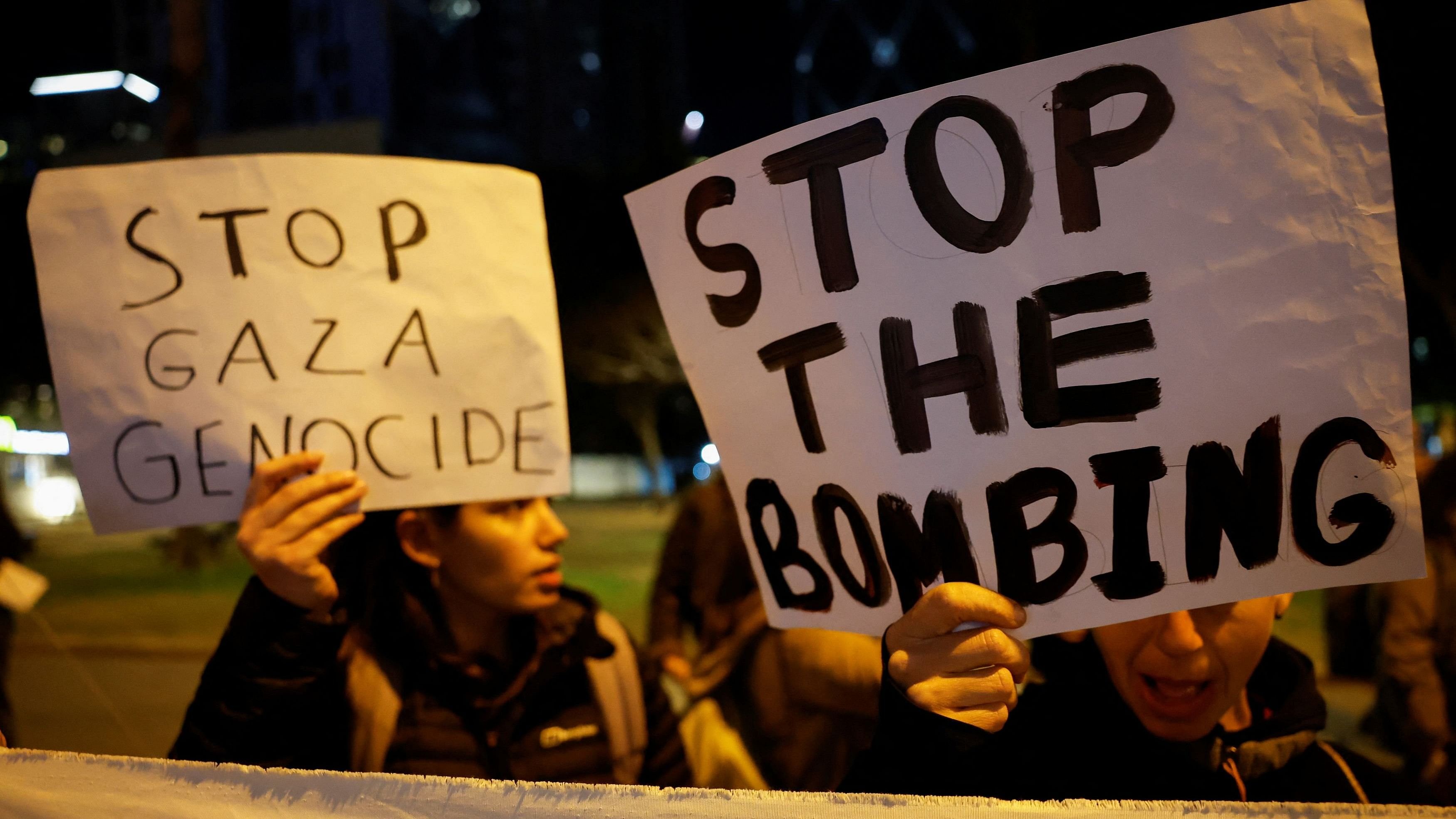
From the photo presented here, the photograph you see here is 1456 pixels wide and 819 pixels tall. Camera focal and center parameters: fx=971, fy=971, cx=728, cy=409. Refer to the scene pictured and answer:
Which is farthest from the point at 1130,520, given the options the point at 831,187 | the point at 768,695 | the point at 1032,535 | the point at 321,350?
the point at 768,695

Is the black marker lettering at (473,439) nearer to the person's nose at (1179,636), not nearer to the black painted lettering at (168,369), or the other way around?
the black painted lettering at (168,369)

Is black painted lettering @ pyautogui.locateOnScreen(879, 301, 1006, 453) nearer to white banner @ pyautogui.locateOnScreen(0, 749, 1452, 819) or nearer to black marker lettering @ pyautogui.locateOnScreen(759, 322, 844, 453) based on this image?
black marker lettering @ pyautogui.locateOnScreen(759, 322, 844, 453)

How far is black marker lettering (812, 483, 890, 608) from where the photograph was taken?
4.13ft

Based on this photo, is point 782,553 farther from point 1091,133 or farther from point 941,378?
point 1091,133

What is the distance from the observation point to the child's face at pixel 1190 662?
1.34 m

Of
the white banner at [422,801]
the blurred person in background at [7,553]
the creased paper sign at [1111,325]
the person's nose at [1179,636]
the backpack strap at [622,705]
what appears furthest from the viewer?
the blurred person in background at [7,553]

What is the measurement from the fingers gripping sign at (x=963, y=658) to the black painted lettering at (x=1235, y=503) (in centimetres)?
23

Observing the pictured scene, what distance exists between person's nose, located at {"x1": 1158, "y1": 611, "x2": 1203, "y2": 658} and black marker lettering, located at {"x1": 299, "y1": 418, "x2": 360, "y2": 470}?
1292 millimetres

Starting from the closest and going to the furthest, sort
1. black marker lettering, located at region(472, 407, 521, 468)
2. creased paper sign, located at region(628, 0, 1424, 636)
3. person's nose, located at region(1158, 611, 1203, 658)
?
creased paper sign, located at region(628, 0, 1424, 636) < person's nose, located at region(1158, 611, 1203, 658) < black marker lettering, located at region(472, 407, 521, 468)

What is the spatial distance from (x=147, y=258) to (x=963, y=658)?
57.1 inches

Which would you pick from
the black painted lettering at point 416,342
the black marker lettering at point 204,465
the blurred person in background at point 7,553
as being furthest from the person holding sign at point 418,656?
the blurred person in background at point 7,553

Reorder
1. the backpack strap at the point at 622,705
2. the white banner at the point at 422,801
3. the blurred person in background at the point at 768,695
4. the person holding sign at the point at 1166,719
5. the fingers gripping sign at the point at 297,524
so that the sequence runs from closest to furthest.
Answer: the white banner at the point at 422,801, the person holding sign at the point at 1166,719, the fingers gripping sign at the point at 297,524, the backpack strap at the point at 622,705, the blurred person in background at the point at 768,695

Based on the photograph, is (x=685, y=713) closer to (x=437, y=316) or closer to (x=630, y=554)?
(x=437, y=316)

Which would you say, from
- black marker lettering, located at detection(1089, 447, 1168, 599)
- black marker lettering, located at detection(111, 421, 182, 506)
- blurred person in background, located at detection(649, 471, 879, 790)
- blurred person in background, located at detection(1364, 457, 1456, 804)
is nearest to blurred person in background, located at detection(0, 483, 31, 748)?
black marker lettering, located at detection(111, 421, 182, 506)
